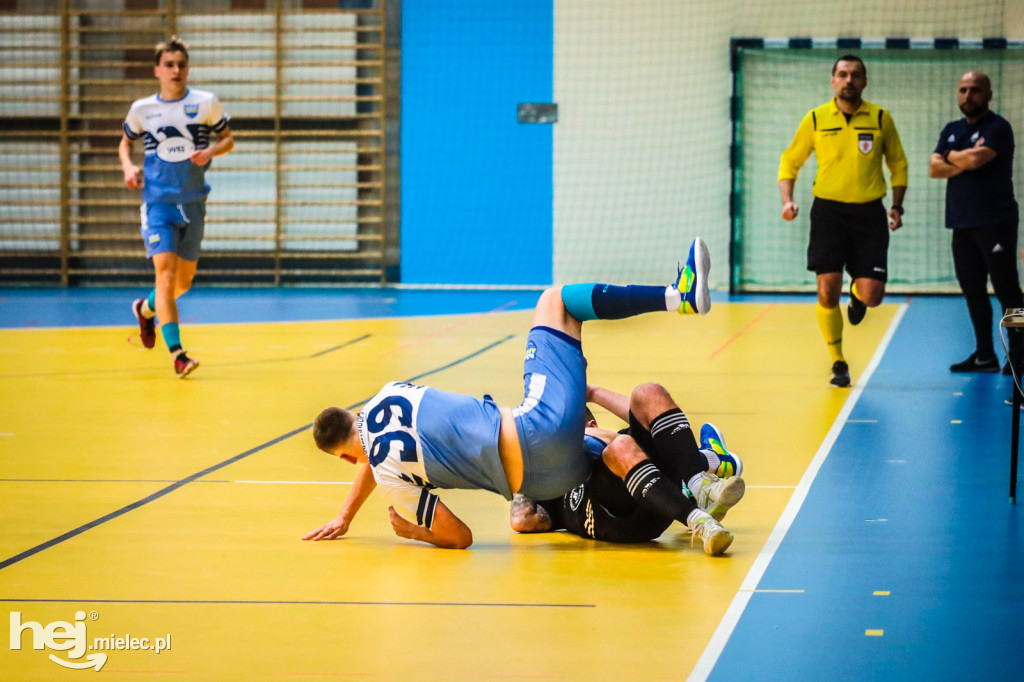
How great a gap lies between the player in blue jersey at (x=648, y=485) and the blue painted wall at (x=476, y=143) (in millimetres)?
12353

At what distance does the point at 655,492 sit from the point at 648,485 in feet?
0.10

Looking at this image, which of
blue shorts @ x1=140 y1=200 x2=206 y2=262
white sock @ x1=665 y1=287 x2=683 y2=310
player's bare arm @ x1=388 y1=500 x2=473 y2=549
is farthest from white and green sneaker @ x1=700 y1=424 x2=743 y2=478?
blue shorts @ x1=140 y1=200 x2=206 y2=262

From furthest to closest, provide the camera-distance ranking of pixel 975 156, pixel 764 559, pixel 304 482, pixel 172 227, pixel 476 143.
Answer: pixel 476 143
pixel 172 227
pixel 975 156
pixel 304 482
pixel 764 559

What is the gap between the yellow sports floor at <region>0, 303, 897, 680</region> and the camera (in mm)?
3354

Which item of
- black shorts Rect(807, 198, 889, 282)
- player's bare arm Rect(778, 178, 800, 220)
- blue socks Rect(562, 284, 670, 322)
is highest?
player's bare arm Rect(778, 178, 800, 220)

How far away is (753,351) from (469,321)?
3492 millimetres

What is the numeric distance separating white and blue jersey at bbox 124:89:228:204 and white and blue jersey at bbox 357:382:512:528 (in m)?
5.33

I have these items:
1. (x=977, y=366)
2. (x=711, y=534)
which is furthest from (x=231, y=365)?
(x=711, y=534)

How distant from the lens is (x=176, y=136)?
30.0 ft

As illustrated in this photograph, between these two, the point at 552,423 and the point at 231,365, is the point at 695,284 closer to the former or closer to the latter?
the point at 552,423

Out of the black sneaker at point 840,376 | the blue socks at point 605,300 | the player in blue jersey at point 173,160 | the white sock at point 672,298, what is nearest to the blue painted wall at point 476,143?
the player in blue jersey at point 173,160

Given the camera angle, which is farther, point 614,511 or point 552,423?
point 614,511

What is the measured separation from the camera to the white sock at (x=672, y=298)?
4570 millimetres
